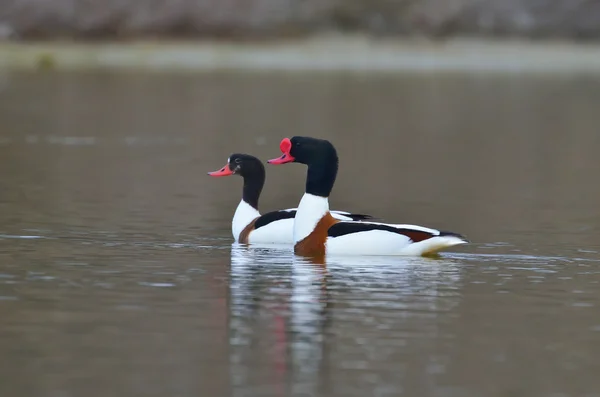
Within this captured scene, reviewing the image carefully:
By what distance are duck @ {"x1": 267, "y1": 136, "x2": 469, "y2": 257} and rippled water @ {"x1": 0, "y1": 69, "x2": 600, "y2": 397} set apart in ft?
0.54

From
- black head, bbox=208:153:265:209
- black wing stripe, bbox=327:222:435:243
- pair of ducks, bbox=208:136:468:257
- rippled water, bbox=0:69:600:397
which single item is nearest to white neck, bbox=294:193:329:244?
pair of ducks, bbox=208:136:468:257

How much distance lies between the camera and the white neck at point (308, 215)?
43.6 ft

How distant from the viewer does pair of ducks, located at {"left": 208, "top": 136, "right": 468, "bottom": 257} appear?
1298 centimetres

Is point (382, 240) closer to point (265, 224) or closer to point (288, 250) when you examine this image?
point (288, 250)

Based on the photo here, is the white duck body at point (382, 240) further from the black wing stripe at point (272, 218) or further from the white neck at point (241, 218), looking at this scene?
the white neck at point (241, 218)

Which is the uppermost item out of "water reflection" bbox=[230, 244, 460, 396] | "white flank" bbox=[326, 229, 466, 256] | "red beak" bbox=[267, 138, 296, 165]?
"red beak" bbox=[267, 138, 296, 165]

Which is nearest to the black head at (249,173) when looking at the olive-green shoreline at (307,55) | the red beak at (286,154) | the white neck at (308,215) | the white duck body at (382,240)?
the red beak at (286,154)

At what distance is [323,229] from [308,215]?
17 cm

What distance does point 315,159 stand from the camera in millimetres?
13727

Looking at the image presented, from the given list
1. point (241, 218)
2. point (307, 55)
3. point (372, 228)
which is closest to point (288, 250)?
point (241, 218)

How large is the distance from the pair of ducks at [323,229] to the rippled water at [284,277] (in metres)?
0.17

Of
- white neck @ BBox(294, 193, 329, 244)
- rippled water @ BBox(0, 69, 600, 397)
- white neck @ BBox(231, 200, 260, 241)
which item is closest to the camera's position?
rippled water @ BBox(0, 69, 600, 397)

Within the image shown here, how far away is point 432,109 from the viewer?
34438 millimetres

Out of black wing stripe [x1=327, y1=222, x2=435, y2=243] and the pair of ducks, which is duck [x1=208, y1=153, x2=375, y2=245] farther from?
black wing stripe [x1=327, y1=222, x2=435, y2=243]
